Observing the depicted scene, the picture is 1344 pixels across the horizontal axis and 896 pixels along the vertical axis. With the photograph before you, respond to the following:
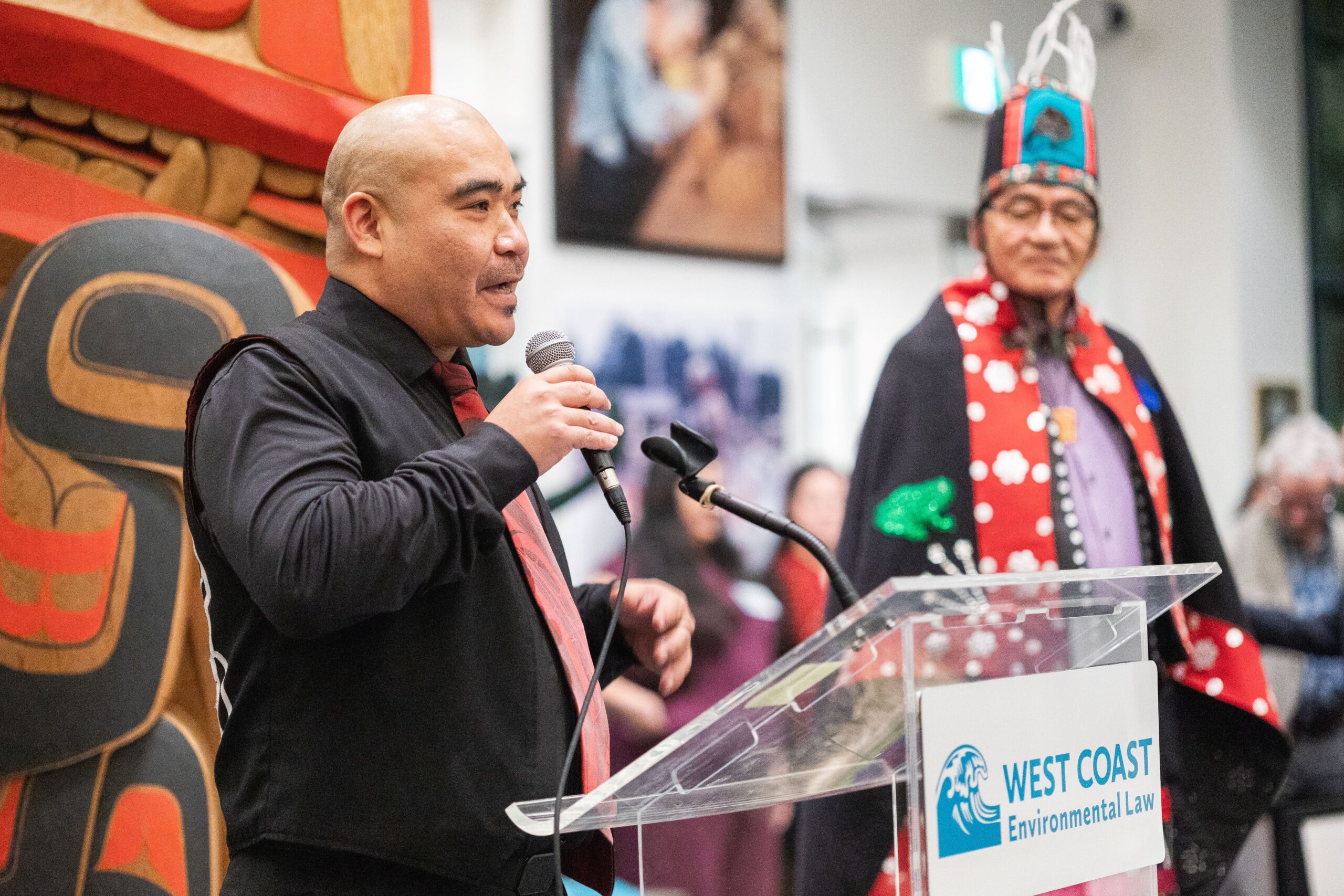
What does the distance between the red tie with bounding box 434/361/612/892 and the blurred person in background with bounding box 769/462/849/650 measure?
77.3 inches

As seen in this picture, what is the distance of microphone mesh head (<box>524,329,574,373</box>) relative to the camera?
139 cm

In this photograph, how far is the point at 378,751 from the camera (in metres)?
1.22

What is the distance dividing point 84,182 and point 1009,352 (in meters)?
1.56

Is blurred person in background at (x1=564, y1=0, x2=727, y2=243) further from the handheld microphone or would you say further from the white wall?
the handheld microphone

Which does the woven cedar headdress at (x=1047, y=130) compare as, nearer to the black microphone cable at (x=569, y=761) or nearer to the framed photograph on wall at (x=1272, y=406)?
the black microphone cable at (x=569, y=761)

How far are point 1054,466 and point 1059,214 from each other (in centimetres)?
47

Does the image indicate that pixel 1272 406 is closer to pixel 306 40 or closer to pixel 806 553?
pixel 806 553

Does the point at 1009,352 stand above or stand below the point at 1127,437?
above

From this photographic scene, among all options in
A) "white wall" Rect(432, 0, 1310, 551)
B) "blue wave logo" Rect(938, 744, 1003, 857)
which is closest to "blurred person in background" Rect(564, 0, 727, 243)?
"white wall" Rect(432, 0, 1310, 551)

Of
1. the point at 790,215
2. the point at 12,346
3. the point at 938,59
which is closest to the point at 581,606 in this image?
the point at 12,346

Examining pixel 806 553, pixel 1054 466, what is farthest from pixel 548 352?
pixel 806 553

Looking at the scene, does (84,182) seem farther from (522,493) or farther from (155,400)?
(522,493)

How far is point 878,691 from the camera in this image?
1.30m

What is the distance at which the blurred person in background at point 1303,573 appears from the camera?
3393mm
